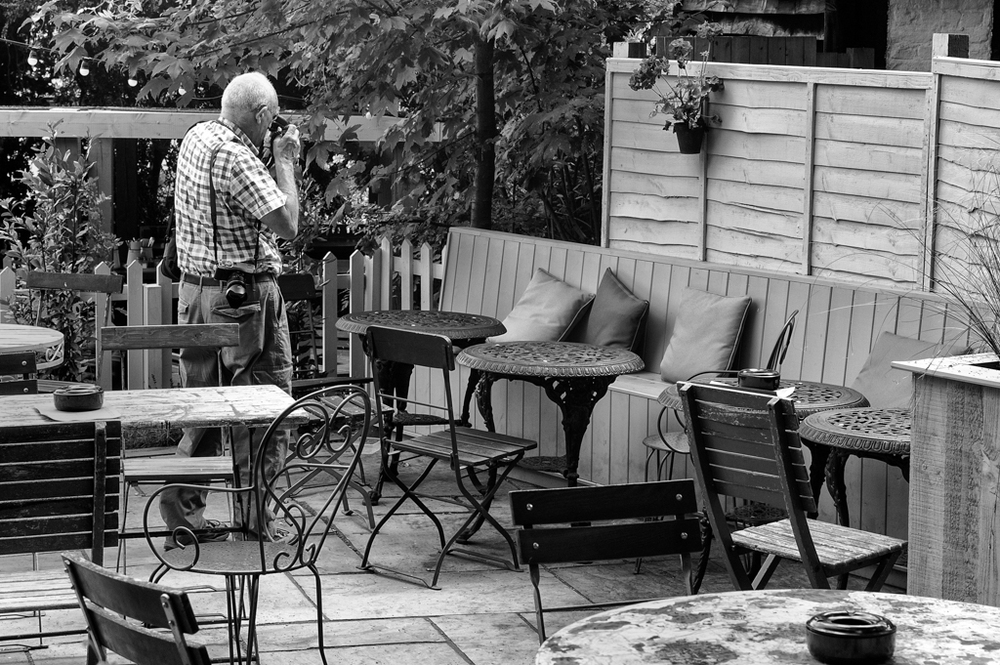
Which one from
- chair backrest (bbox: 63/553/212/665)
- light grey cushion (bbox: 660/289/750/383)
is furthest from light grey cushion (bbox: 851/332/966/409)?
chair backrest (bbox: 63/553/212/665)

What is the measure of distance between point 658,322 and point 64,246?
3.64 metres

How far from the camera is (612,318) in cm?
687

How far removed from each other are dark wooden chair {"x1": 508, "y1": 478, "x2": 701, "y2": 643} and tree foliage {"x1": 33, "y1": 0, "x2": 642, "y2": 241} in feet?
13.5

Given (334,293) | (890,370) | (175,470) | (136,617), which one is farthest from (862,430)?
(334,293)

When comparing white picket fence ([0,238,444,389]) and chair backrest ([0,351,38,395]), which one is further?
white picket fence ([0,238,444,389])

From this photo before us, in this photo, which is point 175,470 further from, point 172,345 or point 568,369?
point 568,369

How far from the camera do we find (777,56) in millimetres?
7926

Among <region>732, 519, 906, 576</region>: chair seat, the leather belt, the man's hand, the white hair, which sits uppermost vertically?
the white hair

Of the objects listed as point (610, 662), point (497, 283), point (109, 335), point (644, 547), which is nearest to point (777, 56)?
point (497, 283)

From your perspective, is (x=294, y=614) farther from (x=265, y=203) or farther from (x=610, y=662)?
(x=610, y=662)

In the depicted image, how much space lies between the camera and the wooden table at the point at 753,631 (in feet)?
8.23

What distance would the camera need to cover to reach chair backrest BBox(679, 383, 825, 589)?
3.98 m

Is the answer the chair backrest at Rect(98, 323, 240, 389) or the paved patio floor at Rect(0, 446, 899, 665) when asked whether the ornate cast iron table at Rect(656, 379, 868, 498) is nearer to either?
the paved patio floor at Rect(0, 446, 899, 665)

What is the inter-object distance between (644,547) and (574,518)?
0.71ft
